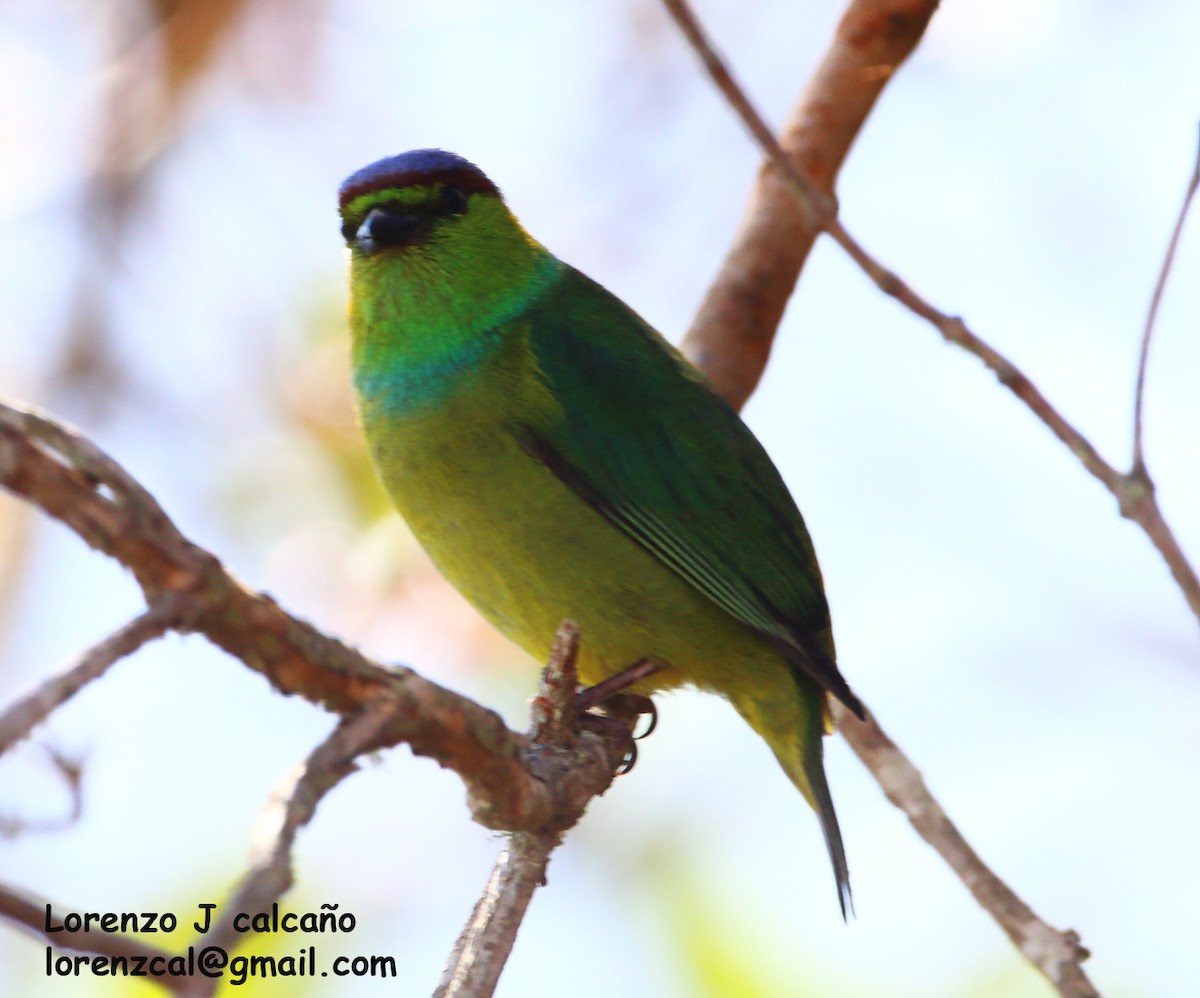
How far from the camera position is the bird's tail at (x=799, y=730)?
3.44m

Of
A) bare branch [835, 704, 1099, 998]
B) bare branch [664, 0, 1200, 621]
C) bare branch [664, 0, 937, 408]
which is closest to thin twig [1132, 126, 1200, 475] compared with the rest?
bare branch [664, 0, 1200, 621]

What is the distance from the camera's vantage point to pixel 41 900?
1358mm

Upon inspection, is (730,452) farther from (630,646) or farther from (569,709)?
(569,709)

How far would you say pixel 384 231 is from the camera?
143 inches

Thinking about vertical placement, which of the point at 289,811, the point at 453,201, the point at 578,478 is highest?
the point at 453,201

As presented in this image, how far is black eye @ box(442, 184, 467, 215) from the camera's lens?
3.79 metres

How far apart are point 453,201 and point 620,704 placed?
1334mm

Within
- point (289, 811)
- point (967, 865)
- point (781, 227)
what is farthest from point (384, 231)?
point (289, 811)

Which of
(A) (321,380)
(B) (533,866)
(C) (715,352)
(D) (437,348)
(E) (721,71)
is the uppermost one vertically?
(A) (321,380)

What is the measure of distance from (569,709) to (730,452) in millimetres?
1028

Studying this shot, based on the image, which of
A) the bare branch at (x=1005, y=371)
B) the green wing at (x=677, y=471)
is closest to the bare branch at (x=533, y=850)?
the green wing at (x=677, y=471)

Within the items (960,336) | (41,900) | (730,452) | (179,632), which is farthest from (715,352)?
(41,900)

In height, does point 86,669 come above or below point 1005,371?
below

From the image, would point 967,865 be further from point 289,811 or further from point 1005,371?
point 289,811
